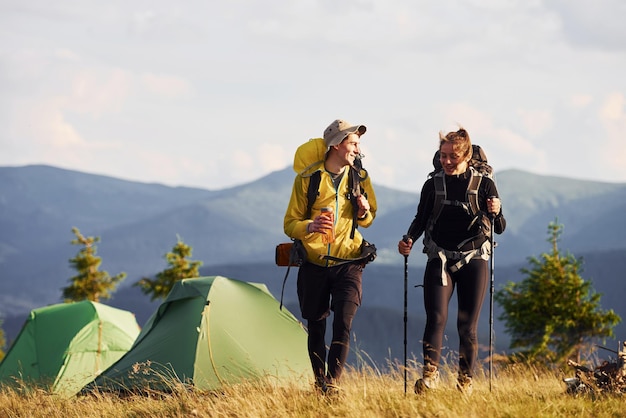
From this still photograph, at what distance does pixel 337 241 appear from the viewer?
7.55m

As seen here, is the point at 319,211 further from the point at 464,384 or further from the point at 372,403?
the point at 464,384

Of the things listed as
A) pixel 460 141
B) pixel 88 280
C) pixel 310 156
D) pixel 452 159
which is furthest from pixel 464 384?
pixel 88 280

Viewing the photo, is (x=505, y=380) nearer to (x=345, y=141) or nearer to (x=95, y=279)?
(x=345, y=141)

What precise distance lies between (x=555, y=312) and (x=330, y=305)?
1120 inches

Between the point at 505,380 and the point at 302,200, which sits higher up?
the point at 302,200

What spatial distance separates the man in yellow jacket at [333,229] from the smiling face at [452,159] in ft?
2.29

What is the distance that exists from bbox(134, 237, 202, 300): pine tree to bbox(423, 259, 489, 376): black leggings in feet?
A: 109

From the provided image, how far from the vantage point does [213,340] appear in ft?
39.1

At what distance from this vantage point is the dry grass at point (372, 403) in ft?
21.5

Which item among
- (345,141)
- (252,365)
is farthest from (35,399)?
(345,141)

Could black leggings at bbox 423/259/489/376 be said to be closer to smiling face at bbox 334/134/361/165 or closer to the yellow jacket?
the yellow jacket

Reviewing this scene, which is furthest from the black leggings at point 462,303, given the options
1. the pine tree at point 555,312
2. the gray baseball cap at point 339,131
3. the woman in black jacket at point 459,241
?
the pine tree at point 555,312

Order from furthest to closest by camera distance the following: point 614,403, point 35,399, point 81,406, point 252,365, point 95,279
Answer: point 95,279, point 252,365, point 35,399, point 81,406, point 614,403

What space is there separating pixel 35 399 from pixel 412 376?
4.11 meters
